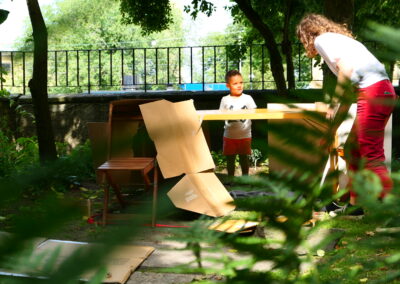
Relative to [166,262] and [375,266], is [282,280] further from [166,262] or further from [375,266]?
[166,262]

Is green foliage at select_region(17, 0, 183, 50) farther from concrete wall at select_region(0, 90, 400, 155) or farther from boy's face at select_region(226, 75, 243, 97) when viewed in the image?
concrete wall at select_region(0, 90, 400, 155)

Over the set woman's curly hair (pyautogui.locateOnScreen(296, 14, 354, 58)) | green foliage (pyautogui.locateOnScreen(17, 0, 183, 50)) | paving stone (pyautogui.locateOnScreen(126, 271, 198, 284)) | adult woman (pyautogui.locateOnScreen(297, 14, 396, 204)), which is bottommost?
paving stone (pyautogui.locateOnScreen(126, 271, 198, 284))

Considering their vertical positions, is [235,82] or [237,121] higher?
[235,82]

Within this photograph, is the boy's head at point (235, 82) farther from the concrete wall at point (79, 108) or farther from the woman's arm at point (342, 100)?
the woman's arm at point (342, 100)

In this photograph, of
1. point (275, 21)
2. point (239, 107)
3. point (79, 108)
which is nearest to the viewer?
point (239, 107)

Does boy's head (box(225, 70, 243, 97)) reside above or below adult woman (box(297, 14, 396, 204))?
below

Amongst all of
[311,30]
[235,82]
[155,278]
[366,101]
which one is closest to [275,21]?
[235,82]

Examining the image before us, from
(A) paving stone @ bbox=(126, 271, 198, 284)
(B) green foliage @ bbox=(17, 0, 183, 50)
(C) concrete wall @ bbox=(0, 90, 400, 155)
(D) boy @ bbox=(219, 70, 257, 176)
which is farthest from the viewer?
(C) concrete wall @ bbox=(0, 90, 400, 155)

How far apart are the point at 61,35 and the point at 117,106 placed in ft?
15.3

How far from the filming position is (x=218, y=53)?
970 cm

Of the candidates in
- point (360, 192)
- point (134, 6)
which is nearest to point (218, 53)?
point (134, 6)

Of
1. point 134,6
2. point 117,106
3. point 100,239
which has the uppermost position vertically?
point 134,6

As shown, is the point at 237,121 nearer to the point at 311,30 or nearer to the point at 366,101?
the point at 311,30

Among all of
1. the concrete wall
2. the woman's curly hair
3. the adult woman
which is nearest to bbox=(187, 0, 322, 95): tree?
the concrete wall
